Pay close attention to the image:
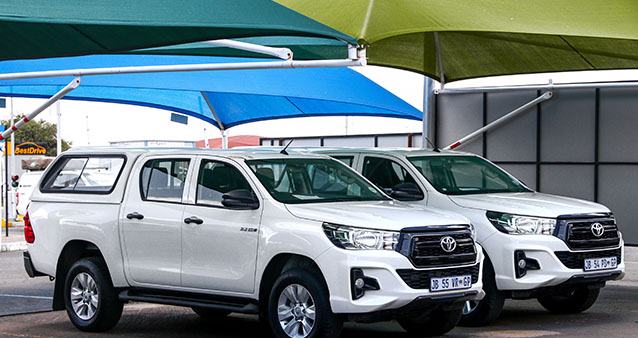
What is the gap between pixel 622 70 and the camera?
20.2 m

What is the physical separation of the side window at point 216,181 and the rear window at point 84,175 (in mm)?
1216

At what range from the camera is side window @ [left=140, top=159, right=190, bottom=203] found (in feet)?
33.8

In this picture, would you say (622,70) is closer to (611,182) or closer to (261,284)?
(611,182)

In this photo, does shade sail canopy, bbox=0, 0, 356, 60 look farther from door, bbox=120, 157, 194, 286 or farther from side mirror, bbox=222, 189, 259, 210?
side mirror, bbox=222, 189, 259, 210

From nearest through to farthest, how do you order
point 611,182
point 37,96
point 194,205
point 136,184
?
point 194,205, point 136,184, point 611,182, point 37,96

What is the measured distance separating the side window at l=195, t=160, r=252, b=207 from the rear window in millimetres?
1216

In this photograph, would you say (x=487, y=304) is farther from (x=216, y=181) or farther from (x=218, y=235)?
(x=216, y=181)

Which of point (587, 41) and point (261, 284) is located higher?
point (587, 41)

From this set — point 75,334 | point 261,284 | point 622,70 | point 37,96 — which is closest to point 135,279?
point 75,334

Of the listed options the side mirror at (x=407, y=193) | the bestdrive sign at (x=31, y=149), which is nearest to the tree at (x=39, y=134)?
the bestdrive sign at (x=31, y=149)

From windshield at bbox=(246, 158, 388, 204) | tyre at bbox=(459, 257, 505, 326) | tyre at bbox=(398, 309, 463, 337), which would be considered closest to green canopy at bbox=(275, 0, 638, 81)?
windshield at bbox=(246, 158, 388, 204)

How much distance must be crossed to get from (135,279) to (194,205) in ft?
3.66

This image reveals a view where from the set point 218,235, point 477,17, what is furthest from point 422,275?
point 477,17

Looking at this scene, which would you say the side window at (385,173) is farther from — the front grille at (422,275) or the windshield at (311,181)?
the front grille at (422,275)
